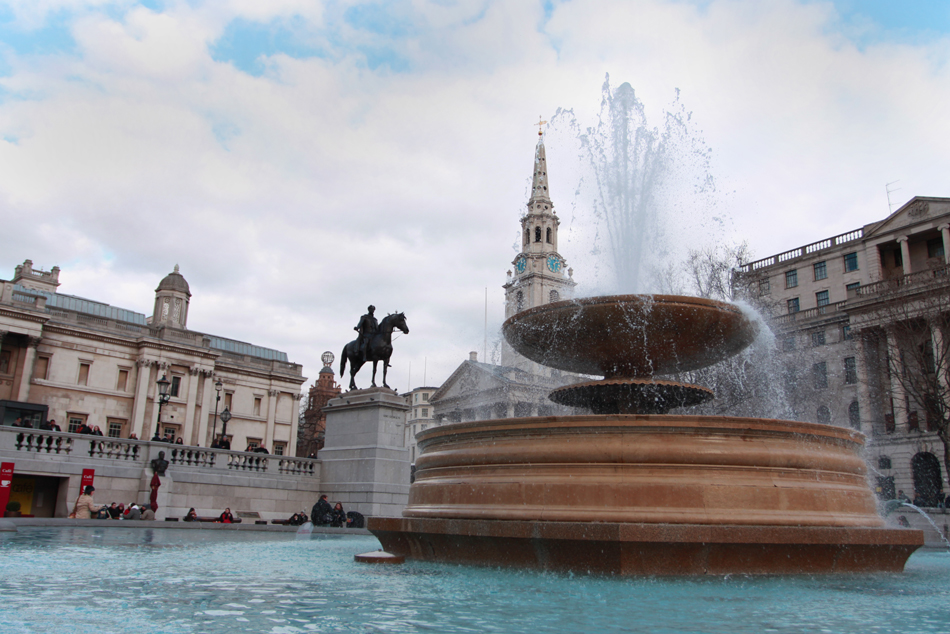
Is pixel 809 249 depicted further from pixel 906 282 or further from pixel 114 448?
pixel 114 448

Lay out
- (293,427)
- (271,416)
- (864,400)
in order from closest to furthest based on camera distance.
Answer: (864,400)
(271,416)
(293,427)

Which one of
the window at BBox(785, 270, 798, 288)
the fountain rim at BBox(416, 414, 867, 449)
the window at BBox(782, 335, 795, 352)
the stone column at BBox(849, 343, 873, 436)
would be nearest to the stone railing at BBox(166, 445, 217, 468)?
the fountain rim at BBox(416, 414, 867, 449)

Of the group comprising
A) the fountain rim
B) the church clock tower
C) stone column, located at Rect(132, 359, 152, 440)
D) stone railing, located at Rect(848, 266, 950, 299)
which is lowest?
the fountain rim

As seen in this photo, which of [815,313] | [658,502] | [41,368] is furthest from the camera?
[41,368]

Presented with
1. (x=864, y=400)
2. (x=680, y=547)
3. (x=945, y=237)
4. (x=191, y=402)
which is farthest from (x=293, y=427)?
(x=680, y=547)

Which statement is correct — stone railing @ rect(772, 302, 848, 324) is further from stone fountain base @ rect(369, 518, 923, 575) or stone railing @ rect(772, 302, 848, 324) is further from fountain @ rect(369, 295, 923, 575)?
stone fountain base @ rect(369, 518, 923, 575)

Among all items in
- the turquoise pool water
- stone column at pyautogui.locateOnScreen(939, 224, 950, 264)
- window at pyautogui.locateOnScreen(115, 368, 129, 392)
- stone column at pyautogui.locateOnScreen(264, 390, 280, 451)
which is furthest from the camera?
stone column at pyautogui.locateOnScreen(264, 390, 280, 451)

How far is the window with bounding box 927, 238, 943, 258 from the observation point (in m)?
45.4

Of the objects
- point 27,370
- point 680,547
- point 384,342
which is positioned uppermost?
point 27,370

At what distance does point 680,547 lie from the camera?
5.51m

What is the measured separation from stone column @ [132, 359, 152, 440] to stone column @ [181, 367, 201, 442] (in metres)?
3.20

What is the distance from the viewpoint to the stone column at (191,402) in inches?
2132

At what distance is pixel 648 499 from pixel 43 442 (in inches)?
619

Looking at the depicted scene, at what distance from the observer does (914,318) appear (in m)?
31.9
